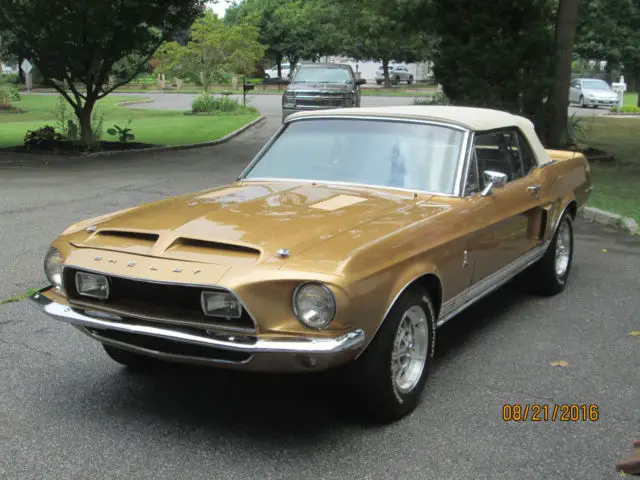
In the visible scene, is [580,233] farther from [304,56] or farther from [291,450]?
[304,56]

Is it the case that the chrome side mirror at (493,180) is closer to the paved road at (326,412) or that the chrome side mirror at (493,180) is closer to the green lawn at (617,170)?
the paved road at (326,412)

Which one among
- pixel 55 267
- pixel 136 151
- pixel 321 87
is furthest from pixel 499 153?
pixel 321 87

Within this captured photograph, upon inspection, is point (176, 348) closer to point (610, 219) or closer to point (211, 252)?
point (211, 252)

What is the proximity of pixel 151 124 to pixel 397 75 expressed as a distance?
140ft

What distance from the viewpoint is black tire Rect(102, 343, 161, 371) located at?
4578mm

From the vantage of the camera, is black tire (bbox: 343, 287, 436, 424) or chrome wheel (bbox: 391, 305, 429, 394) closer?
black tire (bbox: 343, 287, 436, 424)

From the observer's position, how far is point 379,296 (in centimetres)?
362

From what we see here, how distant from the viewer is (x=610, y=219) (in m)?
9.52

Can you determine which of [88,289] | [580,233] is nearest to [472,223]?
[88,289]

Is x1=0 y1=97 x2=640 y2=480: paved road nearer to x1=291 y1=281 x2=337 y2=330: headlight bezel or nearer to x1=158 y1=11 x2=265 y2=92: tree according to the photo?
x1=291 y1=281 x2=337 y2=330: headlight bezel

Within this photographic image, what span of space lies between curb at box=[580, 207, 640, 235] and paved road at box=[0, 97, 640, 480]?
10.2 ft

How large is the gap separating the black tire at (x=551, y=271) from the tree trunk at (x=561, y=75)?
8.73 meters

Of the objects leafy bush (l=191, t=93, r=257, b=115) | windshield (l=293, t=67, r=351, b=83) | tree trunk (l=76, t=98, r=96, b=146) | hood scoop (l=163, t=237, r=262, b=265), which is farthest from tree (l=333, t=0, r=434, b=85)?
hood scoop (l=163, t=237, r=262, b=265)

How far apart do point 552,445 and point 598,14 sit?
14.3 metres
